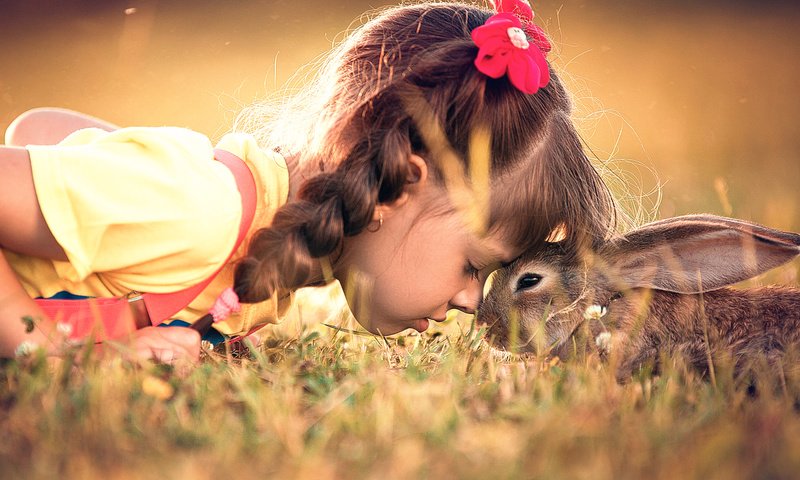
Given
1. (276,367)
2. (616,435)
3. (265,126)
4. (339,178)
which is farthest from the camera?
(265,126)

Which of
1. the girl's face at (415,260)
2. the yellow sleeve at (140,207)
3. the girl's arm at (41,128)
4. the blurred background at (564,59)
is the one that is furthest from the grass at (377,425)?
the blurred background at (564,59)

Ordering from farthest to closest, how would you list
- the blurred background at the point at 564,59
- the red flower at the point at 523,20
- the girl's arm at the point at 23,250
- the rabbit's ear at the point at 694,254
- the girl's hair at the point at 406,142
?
the blurred background at the point at 564,59
the red flower at the point at 523,20
the rabbit's ear at the point at 694,254
the girl's hair at the point at 406,142
the girl's arm at the point at 23,250

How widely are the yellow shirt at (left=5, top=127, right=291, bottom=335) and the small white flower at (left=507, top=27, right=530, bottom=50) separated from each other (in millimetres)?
1085

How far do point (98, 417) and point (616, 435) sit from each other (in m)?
1.19

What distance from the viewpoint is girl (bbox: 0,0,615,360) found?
3041 millimetres

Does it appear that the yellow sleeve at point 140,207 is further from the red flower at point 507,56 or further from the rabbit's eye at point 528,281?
the rabbit's eye at point 528,281

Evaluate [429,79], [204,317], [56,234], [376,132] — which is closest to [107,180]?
[56,234]

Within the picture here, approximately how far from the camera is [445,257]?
3473mm

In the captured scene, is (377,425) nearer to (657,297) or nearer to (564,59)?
(657,297)

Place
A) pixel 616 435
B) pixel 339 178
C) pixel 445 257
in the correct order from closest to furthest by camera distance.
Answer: pixel 616 435 → pixel 339 178 → pixel 445 257

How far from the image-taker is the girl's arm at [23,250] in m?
2.97

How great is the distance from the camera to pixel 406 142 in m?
3.18

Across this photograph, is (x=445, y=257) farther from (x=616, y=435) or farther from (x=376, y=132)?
(x=616, y=435)

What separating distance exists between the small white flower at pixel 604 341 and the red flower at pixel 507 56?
3.29 ft
